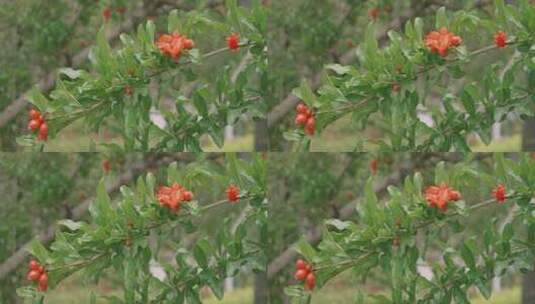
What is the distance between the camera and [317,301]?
4480 millimetres

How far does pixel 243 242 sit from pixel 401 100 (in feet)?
2.60

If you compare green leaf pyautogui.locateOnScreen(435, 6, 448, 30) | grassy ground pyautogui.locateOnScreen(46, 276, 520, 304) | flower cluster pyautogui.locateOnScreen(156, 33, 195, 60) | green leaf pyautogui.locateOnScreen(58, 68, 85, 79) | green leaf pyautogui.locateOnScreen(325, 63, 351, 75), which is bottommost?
grassy ground pyautogui.locateOnScreen(46, 276, 520, 304)

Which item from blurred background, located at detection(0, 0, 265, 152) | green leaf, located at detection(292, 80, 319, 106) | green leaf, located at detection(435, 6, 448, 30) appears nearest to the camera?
green leaf, located at detection(435, 6, 448, 30)

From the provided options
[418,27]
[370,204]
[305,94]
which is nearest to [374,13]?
[418,27]

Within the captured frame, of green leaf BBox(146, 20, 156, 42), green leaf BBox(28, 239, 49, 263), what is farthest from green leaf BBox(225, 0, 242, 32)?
green leaf BBox(28, 239, 49, 263)

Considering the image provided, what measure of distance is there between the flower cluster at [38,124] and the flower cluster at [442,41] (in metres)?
1.46

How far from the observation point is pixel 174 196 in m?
4.35

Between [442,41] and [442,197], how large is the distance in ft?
1.86

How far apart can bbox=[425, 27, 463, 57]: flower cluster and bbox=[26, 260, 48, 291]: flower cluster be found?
65.7 inches

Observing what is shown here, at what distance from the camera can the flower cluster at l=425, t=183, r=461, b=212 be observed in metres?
4.28

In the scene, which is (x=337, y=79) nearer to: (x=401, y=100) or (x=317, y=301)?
(x=401, y=100)

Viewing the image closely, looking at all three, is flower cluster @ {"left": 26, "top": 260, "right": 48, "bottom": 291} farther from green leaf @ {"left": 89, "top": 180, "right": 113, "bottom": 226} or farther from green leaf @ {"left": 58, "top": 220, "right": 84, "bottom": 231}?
green leaf @ {"left": 89, "top": 180, "right": 113, "bottom": 226}

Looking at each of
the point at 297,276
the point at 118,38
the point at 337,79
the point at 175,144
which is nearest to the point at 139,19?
the point at 118,38

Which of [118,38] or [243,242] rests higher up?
[118,38]
